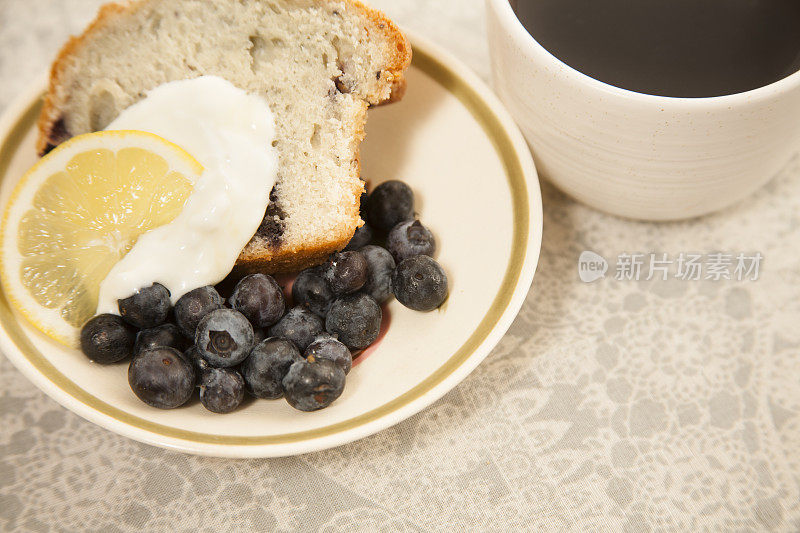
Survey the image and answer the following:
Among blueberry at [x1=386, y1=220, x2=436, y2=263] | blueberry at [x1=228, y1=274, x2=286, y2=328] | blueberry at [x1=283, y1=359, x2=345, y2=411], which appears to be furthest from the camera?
blueberry at [x1=386, y1=220, x2=436, y2=263]

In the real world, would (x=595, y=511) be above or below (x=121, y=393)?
below

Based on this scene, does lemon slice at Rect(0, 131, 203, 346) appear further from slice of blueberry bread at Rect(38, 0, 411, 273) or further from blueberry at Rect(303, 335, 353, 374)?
blueberry at Rect(303, 335, 353, 374)

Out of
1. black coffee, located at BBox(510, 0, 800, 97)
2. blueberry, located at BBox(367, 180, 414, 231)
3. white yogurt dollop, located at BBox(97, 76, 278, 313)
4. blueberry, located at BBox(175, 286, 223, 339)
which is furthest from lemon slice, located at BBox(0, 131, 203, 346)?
black coffee, located at BBox(510, 0, 800, 97)

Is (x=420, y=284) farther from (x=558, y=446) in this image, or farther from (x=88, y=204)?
(x=88, y=204)

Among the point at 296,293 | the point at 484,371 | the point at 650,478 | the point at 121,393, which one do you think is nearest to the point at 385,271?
the point at 296,293

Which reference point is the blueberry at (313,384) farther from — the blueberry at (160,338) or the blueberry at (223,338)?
the blueberry at (160,338)

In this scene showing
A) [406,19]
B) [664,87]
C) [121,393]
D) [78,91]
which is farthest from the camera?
[406,19]

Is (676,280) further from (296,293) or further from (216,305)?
(216,305)
